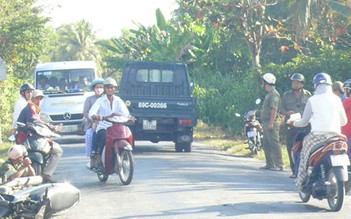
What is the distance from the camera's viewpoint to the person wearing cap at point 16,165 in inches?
466

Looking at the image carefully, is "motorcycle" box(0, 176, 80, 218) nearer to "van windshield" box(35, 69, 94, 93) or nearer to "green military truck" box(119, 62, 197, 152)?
"green military truck" box(119, 62, 197, 152)

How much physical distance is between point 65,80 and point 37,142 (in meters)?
13.7

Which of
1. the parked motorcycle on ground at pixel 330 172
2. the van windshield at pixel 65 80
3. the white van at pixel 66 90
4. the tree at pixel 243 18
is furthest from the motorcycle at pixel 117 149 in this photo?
the tree at pixel 243 18

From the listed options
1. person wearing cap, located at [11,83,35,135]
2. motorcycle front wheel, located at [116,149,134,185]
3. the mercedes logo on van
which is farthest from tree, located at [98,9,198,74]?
person wearing cap, located at [11,83,35,135]

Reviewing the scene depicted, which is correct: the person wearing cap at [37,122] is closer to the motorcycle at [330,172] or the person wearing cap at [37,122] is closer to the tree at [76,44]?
the motorcycle at [330,172]

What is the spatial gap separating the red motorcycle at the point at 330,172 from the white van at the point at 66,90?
14.0 meters

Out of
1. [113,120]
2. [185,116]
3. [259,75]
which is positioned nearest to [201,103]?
[259,75]

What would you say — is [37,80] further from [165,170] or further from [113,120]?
[113,120]

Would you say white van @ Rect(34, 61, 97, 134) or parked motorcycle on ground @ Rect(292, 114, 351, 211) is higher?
white van @ Rect(34, 61, 97, 134)

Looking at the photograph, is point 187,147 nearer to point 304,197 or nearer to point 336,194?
point 304,197

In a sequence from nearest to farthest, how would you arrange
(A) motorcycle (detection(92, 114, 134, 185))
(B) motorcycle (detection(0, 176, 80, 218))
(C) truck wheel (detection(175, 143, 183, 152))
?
(B) motorcycle (detection(0, 176, 80, 218)) < (A) motorcycle (detection(92, 114, 134, 185)) < (C) truck wheel (detection(175, 143, 183, 152))

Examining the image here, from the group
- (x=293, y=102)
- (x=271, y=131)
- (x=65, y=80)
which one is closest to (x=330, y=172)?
(x=293, y=102)

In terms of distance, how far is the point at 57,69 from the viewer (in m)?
27.4

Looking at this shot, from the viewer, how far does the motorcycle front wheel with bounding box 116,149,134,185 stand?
1459cm
